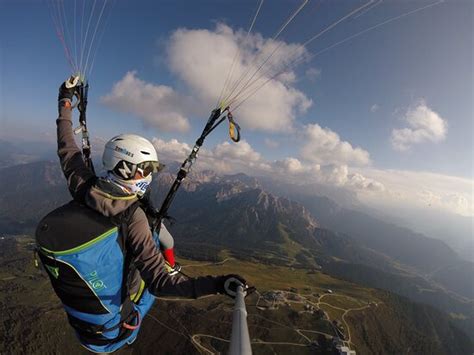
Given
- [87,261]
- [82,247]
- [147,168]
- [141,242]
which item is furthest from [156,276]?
[147,168]

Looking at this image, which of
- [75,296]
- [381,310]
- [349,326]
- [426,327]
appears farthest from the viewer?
[426,327]

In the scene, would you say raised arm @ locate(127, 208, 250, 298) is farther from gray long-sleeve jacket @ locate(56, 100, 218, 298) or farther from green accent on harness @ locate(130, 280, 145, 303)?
green accent on harness @ locate(130, 280, 145, 303)

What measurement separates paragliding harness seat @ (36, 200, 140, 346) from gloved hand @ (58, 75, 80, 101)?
9.61 feet

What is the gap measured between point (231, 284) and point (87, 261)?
2.16 meters

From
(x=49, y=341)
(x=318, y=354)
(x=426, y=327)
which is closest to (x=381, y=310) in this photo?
(x=426, y=327)

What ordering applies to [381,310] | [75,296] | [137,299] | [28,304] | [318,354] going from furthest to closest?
[381,310] < [28,304] < [318,354] < [137,299] < [75,296]

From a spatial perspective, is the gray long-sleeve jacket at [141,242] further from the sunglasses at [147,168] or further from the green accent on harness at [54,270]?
the green accent on harness at [54,270]

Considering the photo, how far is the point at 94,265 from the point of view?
14.5 ft

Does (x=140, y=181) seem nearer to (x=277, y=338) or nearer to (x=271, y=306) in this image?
(x=277, y=338)

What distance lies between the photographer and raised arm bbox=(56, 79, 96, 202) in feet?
16.2

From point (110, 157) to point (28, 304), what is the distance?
162264 mm

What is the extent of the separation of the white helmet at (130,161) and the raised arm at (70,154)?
1.35 feet

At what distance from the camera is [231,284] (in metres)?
4.20

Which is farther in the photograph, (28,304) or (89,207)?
(28,304)
